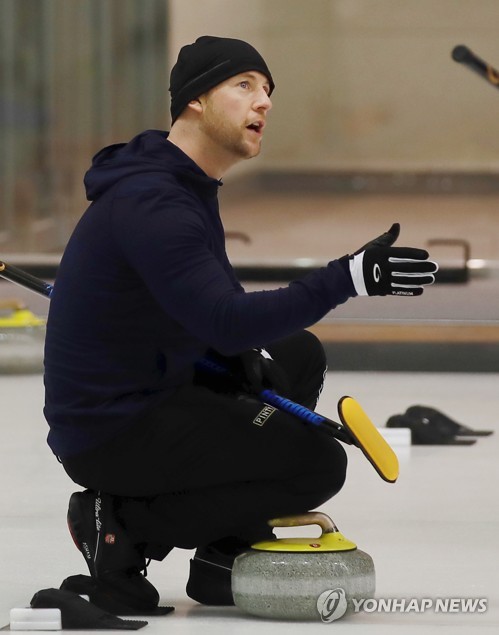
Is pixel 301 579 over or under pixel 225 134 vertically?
under

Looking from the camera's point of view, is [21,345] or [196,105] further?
[21,345]

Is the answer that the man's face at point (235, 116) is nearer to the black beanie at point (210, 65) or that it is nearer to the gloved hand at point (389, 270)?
the black beanie at point (210, 65)

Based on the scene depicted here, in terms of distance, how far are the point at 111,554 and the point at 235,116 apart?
0.87 m

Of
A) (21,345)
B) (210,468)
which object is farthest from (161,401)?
(21,345)

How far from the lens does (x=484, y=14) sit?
476 inches

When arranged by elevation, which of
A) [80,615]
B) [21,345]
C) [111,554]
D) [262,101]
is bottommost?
[80,615]

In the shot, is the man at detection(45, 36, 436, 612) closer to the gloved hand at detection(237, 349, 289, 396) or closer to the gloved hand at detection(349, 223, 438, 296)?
the gloved hand at detection(237, 349, 289, 396)

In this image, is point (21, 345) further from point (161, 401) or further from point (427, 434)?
point (161, 401)

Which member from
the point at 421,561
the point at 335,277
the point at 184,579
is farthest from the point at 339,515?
the point at 335,277

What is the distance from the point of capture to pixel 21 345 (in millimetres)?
7074

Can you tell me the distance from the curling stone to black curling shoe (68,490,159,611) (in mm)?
189

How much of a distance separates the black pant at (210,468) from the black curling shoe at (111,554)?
0.11 feet

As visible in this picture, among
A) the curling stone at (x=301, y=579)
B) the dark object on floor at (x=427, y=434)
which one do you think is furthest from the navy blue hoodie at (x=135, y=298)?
the dark object on floor at (x=427, y=434)

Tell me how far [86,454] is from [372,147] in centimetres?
982
